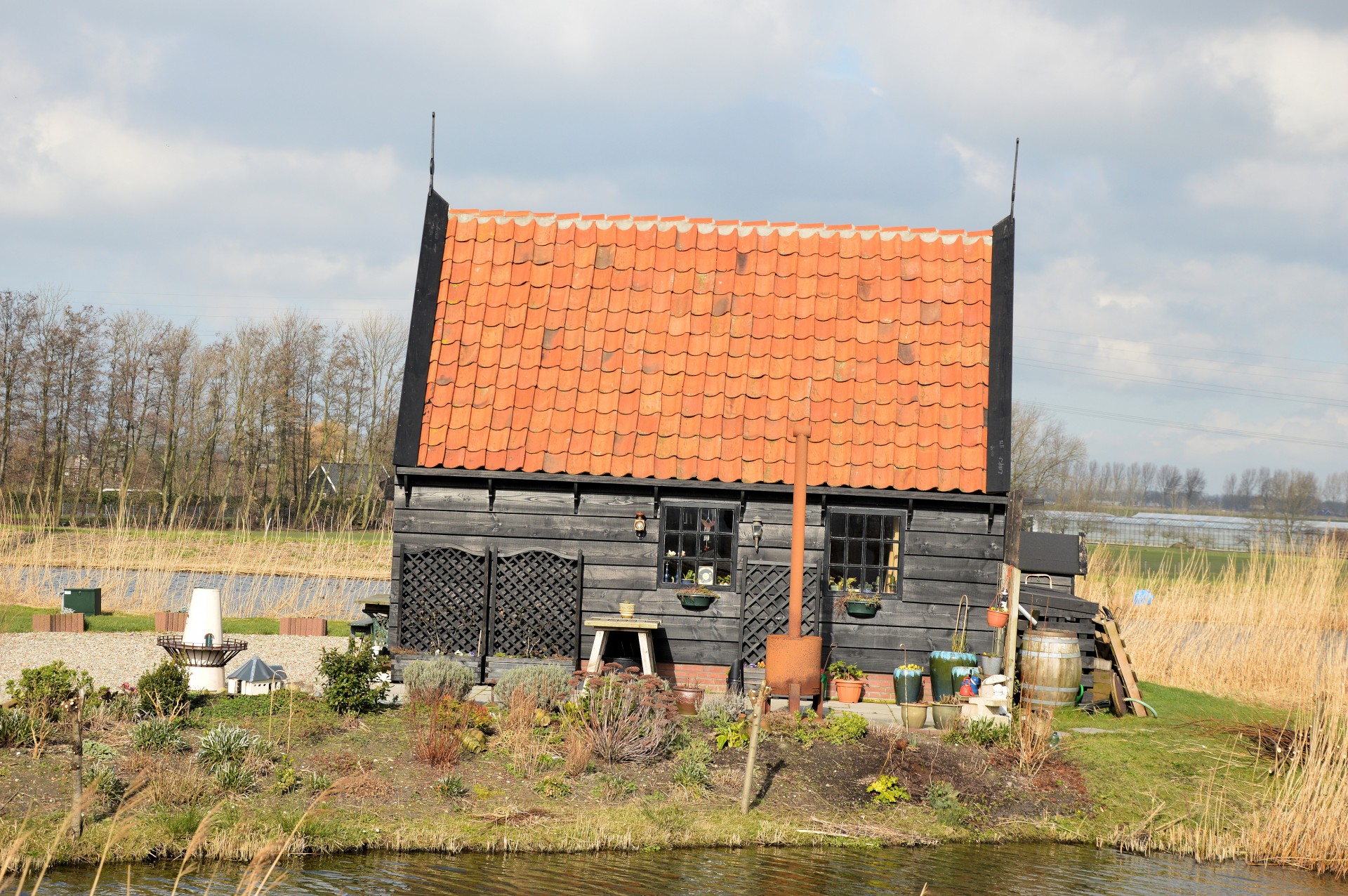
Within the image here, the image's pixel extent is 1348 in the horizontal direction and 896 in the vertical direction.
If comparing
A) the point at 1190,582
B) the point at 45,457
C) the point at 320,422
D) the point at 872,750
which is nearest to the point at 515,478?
the point at 872,750

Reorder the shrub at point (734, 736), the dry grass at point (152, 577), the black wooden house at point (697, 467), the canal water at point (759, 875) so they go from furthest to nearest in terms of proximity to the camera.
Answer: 1. the dry grass at point (152, 577)
2. the black wooden house at point (697, 467)
3. the shrub at point (734, 736)
4. the canal water at point (759, 875)

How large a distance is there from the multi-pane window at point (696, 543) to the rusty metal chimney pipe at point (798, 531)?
53.8 inches

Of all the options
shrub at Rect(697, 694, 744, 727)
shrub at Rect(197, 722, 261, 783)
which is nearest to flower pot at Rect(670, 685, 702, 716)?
shrub at Rect(697, 694, 744, 727)

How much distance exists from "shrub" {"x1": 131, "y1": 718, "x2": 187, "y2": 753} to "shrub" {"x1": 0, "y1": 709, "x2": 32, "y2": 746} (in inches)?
33.0

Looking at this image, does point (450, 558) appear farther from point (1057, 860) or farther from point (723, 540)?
point (1057, 860)

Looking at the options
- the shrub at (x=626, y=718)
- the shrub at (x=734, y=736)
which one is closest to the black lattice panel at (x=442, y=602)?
the shrub at (x=626, y=718)

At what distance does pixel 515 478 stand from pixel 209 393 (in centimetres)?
3690

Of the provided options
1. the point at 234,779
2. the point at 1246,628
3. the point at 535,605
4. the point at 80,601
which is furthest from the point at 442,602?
the point at 1246,628

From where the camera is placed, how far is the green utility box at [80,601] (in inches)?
707

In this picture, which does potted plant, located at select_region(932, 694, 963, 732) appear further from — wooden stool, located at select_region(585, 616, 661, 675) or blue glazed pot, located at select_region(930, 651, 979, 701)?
wooden stool, located at select_region(585, 616, 661, 675)

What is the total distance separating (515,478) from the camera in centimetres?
1258

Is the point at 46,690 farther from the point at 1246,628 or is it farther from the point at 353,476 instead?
the point at 353,476

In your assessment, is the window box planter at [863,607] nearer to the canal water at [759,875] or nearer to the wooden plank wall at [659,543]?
the wooden plank wall at [659,543]

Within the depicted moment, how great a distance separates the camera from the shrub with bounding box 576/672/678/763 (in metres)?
9.81
